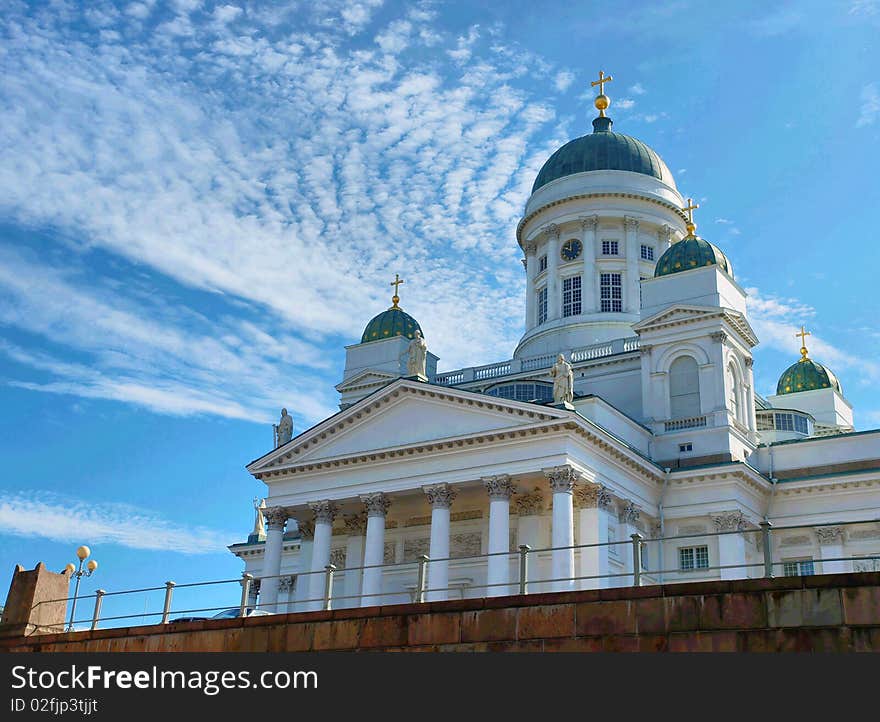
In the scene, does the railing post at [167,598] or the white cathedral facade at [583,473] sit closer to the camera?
the railing post at [167,598]

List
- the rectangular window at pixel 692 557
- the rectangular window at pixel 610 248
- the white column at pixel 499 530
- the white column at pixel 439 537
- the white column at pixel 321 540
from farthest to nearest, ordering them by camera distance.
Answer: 1. the rectangular window at pixel 610 248
2. the rectangular window at pixel 692 557
3. the white column at pixel 321 540
4. the white column at pixel 439 537
5. the white column at pixel 499 530

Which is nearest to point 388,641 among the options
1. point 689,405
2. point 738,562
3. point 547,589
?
point 547,589

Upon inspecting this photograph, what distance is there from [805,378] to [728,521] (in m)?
22.1

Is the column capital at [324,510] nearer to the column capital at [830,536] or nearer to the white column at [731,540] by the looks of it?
the white column at [731,540]

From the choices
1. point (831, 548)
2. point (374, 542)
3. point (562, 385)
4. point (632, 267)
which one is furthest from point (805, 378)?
point (374, 542)

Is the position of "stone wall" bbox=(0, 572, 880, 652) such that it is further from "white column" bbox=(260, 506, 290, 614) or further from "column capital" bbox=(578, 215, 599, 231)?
"column capital" bbox=(578, 215, 599, 231)

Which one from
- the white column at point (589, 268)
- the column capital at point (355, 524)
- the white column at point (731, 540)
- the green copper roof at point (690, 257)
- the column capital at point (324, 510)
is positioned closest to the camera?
the white column at point (731, 540)

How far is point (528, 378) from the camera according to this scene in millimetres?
46344

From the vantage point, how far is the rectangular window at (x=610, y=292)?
52.9 metres

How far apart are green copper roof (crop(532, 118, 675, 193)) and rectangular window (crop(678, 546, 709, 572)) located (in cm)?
2237

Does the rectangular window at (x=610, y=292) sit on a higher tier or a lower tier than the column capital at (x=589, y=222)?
lower

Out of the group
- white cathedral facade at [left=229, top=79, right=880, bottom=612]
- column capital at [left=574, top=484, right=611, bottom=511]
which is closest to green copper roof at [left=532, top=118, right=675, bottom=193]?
white cathedral facade at [left=229, top=79, right=880, bottom=612]

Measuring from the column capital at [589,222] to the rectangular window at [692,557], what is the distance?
63.1 feet

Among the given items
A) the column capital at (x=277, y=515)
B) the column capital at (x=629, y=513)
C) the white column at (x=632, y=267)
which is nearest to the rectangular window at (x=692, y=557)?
the column capital at (x=629, y=513)
